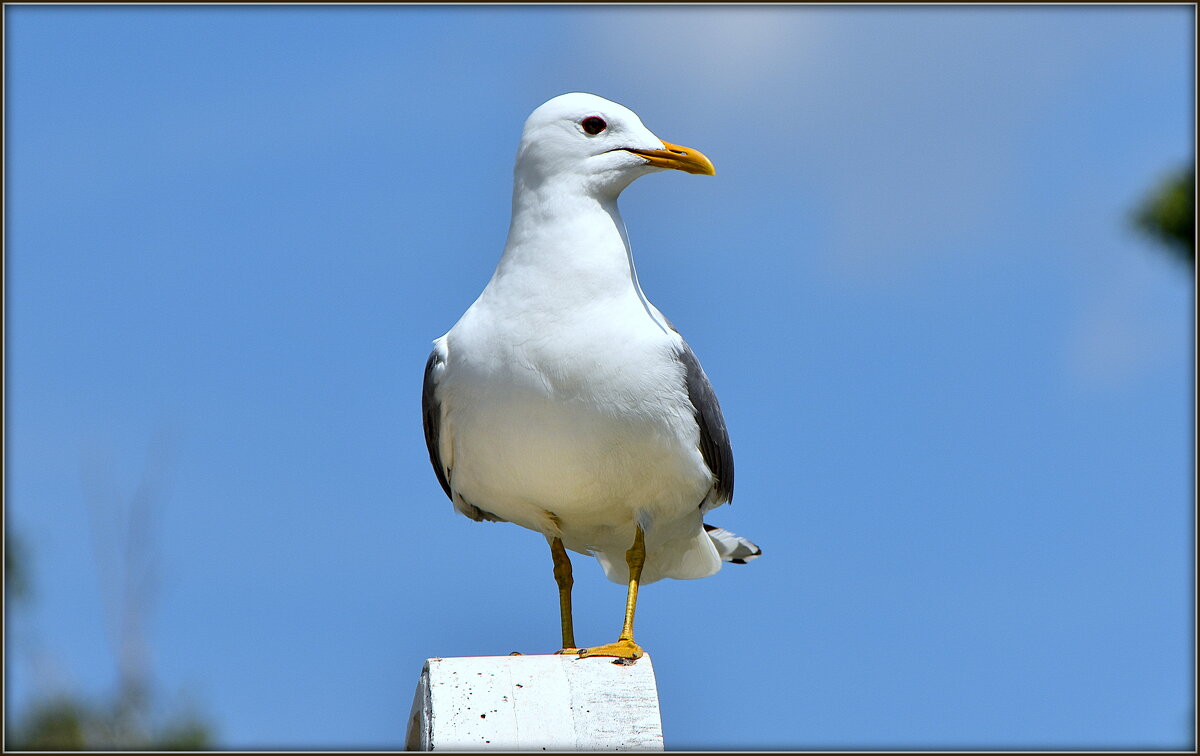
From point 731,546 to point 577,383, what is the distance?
215cm

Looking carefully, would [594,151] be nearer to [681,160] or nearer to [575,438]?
[681,160]

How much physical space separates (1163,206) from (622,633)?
11.2 meters

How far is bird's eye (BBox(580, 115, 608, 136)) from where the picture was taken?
698 cm

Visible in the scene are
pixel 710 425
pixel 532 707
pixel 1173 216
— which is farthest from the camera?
pixel 1173 216

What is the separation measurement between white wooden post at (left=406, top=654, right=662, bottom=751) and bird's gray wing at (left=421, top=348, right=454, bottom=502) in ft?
4.98

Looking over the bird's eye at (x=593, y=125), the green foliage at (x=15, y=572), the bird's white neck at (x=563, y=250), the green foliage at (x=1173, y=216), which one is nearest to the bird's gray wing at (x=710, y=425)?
the bird's white neck at (x=563, y=250)

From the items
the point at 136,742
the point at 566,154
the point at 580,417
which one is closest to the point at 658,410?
the point at 580,417

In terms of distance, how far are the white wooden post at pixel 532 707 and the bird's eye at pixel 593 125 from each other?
2655 mm

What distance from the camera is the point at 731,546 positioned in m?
8.10

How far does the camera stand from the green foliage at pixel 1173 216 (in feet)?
50.2

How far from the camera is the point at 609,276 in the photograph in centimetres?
669

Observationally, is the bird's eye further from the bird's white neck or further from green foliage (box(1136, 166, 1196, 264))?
green foliage (box(1136, 166, 1196, 264))

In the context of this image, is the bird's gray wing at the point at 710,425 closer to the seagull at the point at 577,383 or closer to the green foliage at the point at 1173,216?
the seagull at the point at 577,383

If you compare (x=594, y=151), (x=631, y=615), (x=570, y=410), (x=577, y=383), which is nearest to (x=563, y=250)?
(x=594, y=151)
